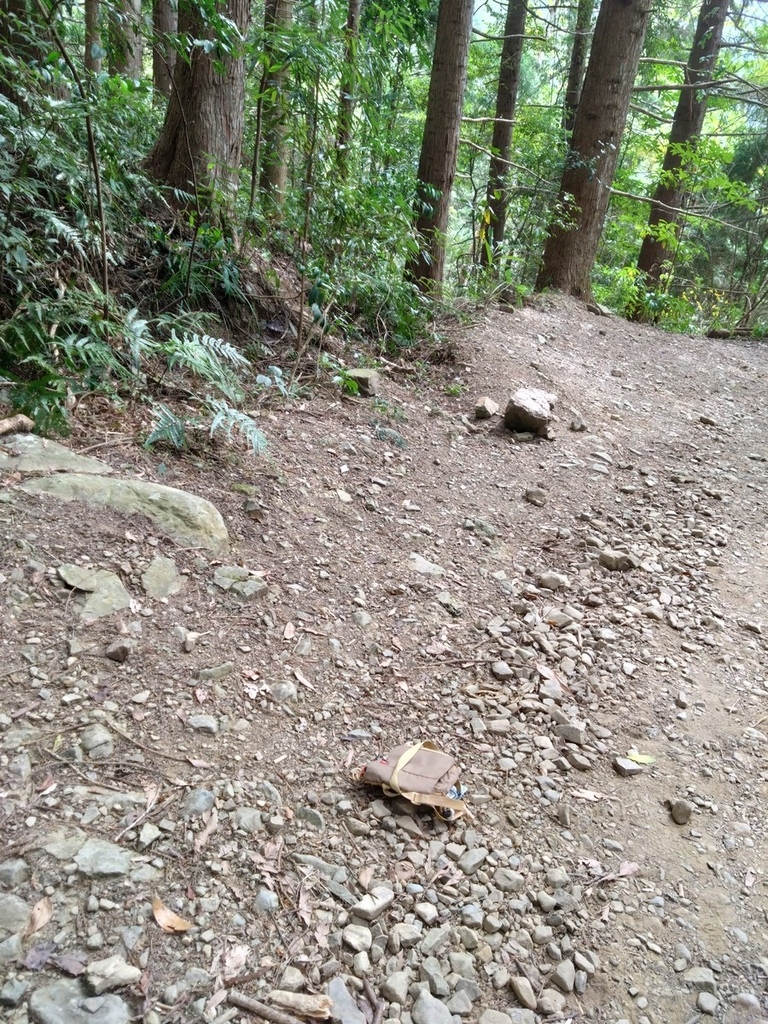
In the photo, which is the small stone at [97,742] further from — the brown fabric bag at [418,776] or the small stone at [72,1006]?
the brown fabric bag at [418,776]

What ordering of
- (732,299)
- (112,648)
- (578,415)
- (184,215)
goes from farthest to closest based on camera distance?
(732,299), (578,415), (184,215), (112,648)

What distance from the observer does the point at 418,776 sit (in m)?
2.15

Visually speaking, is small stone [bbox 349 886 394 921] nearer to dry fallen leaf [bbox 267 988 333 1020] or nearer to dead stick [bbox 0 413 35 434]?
dry fallen leaf [bbox 267 988 333 1020]

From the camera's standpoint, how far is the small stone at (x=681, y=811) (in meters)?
2.21

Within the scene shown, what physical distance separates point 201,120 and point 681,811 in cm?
489

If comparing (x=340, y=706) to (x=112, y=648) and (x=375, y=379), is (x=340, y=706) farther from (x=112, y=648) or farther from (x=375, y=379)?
(x=375, y=379)

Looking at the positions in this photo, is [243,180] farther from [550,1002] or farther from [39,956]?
[550,1002]

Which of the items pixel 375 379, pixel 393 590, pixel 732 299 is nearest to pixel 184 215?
pixel 375 379

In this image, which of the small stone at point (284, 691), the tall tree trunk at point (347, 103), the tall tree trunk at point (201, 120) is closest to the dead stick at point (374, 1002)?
the small stone at point (284, 691)

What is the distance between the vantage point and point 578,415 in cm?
524

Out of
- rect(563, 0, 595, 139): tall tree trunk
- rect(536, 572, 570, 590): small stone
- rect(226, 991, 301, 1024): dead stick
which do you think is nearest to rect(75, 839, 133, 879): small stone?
rect(226, 991, 301, 1024): dead stick

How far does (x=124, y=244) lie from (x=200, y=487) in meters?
2.00

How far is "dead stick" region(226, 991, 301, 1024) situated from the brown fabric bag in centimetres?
70

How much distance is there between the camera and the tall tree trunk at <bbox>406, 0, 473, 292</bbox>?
A: 6.16 metres
